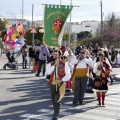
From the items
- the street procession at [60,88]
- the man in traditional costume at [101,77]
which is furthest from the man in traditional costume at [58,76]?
the man in traditional costume at [101,77]

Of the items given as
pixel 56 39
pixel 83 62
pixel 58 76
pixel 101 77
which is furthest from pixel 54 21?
pixel 101 77

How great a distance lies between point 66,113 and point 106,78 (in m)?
2.02

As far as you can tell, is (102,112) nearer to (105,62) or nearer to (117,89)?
(105,62)

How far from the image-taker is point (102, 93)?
11.2 m

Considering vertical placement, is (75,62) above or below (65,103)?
above

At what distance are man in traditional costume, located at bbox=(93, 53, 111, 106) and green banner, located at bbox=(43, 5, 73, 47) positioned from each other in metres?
2.74

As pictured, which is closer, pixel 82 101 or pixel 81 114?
pixel 81 114

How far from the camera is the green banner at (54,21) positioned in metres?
8.59

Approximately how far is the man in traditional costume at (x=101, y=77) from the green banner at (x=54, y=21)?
108 inches

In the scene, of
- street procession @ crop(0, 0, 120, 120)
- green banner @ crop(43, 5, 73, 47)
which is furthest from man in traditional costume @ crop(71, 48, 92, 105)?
green banner @ crop(43, 5, 73, 47)

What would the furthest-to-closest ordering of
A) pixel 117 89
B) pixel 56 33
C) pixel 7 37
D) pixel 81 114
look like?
1. pixel 7 37
2. pixel 117 89
3. pixel 81 114
4. pixel 56 33

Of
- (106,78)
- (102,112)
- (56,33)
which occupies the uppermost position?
(56,33)

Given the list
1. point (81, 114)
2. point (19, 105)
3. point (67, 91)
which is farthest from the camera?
point (67, 91)

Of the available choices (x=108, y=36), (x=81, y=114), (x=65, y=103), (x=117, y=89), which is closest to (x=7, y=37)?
(x=117, y=89)
